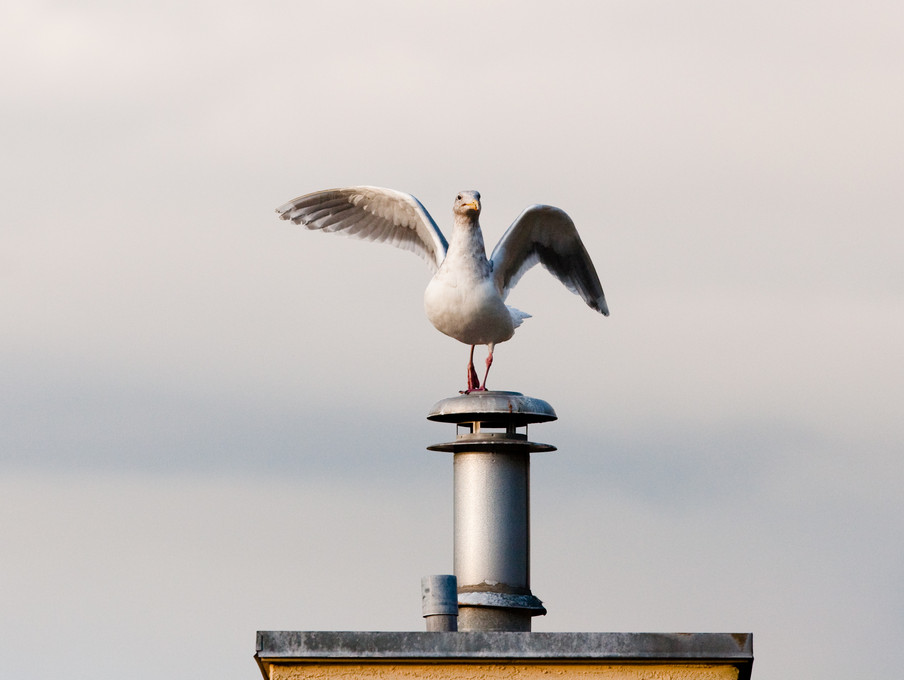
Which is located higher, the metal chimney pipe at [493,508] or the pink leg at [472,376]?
the pink leg at [472,376]

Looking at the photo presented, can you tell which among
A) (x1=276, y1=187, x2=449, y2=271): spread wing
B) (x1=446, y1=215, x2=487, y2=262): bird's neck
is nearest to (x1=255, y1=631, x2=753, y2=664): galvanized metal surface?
(x1=446, y1=215, x2=487, y2=262): bird's neck

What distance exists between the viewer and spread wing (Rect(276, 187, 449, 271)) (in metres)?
13.0

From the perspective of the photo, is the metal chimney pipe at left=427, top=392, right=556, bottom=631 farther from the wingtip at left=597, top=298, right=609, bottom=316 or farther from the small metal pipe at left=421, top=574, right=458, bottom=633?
the wingtip at left=597, top=298, right=609, bottom=316

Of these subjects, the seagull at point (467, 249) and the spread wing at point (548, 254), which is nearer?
the seagull at point (467, 249)

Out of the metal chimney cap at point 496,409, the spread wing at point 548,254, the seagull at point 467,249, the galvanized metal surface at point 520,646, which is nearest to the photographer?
the galvanized metal surface at point 520,646

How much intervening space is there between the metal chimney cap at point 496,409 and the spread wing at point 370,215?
2935 millimetres

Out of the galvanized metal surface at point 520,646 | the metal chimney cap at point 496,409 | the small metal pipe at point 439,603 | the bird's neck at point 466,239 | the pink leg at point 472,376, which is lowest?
the galvanized metal surface at point 520,646

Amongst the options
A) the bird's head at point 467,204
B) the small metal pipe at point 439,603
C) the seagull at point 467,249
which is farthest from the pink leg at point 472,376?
the small metal pipe at point 439,603

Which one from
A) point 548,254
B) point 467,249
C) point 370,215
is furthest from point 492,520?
point 370,215

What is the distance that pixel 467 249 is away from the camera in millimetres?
11516

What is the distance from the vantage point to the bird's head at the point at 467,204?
11.4m

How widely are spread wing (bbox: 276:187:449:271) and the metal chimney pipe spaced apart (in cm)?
303

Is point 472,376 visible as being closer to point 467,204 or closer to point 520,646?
point 467,204

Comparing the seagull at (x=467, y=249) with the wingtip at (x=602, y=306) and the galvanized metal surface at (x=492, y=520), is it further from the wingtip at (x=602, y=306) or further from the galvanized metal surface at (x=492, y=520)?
the galvanized metal surface at (x=492, y=520)
